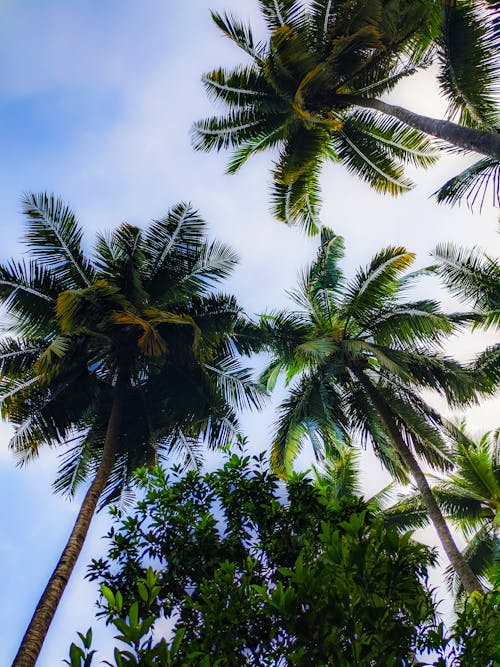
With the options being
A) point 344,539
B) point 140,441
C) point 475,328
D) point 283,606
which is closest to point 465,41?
point 475,328

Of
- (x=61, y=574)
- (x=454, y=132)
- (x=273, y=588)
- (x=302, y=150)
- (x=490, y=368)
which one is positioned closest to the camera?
(x=273, y=588)

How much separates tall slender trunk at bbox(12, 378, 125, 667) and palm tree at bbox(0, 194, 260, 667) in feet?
1.91

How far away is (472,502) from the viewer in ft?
53.5

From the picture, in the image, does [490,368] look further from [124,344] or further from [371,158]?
[124,344]

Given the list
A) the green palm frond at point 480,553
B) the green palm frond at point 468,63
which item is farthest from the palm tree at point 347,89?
the green palm frond at point 480,553

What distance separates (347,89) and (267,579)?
1206 centimetres

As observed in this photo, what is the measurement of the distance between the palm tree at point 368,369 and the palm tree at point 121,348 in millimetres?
2034

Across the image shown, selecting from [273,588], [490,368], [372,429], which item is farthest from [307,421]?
[273,588]

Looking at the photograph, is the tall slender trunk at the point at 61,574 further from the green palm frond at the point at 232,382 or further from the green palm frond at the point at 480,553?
the green palm frond at the point at 480,553

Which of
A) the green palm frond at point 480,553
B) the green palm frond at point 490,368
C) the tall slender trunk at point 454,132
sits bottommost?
the green palm frond at point 480,553

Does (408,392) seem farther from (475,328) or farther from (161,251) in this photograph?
(161,251)

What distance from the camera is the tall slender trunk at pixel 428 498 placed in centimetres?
1024

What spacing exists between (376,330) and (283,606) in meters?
11.2

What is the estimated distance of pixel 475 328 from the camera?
44.3 feet
